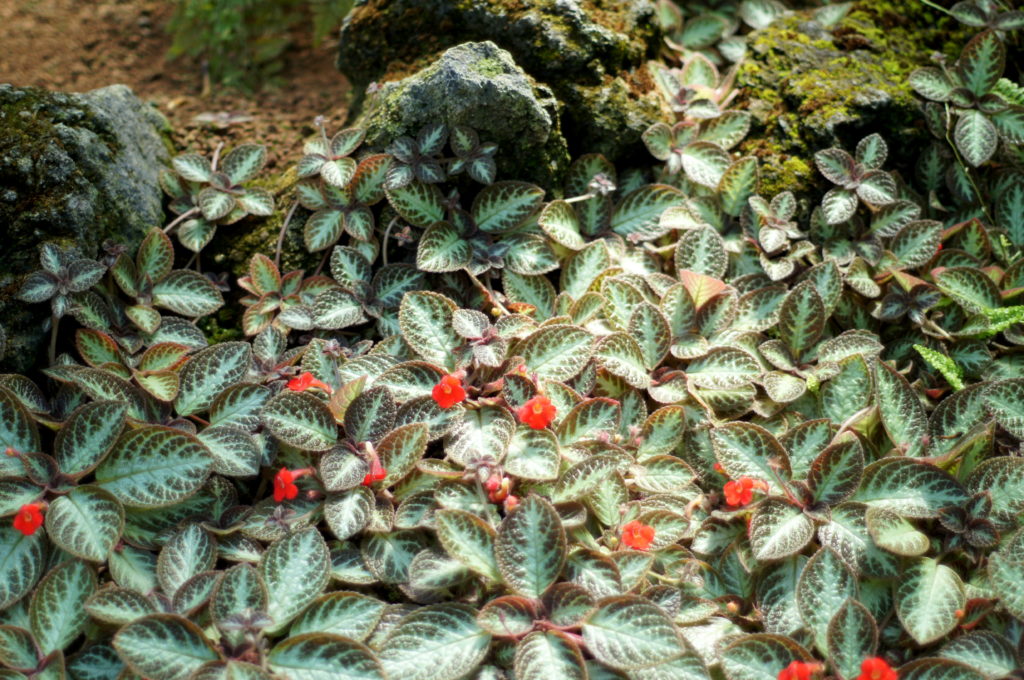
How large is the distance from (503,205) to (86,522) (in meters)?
1.91

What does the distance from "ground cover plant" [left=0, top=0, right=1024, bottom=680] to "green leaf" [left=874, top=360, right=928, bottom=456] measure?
1 cm

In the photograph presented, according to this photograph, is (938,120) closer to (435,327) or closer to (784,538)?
(784,538)

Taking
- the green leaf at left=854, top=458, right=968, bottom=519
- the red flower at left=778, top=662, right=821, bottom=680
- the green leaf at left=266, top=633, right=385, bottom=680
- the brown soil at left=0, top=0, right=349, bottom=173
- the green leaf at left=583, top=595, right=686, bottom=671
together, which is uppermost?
the brown soil at left=0, top=0, right=349, bottom=173

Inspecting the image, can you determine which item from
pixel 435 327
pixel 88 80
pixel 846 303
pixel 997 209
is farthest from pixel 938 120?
pixel 88 80

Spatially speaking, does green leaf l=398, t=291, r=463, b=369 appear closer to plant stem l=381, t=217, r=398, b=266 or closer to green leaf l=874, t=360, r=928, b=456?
plant stem l=381, t=217, r=398, b=266

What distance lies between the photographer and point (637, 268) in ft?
11.5

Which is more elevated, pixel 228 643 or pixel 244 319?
pixel 244 319

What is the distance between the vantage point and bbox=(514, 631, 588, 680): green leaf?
91.1 inches

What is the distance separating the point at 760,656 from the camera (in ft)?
8.00

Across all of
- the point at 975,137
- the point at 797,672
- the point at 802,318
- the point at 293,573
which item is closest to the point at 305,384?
the point at 293,573

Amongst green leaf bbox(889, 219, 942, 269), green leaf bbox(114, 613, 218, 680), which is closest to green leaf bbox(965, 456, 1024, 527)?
green leaf bbox(889, 219, 942, 269)

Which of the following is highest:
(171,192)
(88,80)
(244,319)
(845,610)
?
(88,80)

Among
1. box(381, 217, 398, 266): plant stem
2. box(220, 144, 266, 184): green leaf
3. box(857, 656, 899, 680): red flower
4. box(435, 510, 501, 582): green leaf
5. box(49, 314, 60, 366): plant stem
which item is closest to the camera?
box(857, 656, 899, 680): red flower

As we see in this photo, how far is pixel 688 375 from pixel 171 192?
2.29 m
